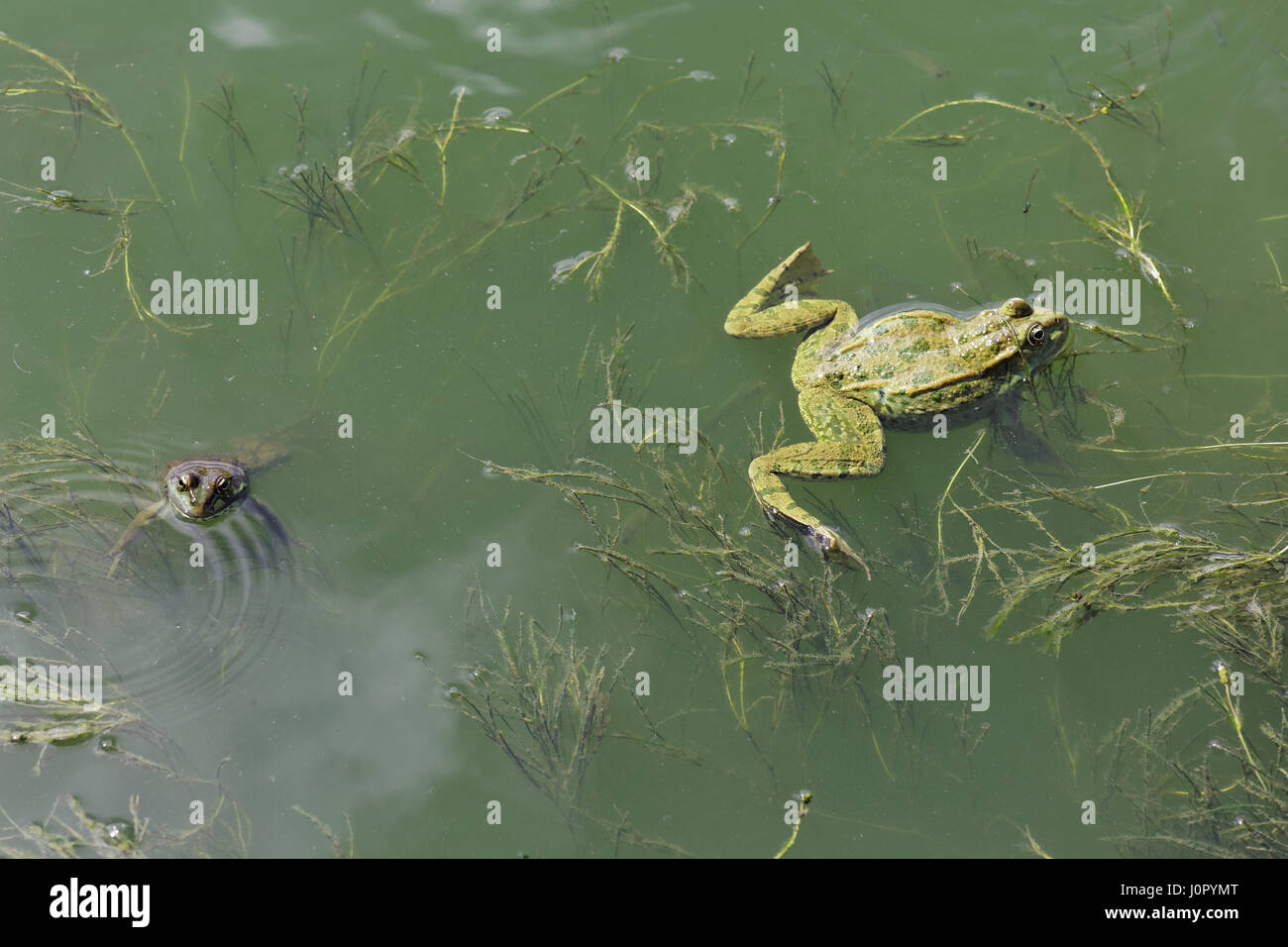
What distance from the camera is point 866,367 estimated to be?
6.39 metres

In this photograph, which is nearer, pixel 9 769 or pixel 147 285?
pixel 9 769

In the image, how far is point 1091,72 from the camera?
276 inches

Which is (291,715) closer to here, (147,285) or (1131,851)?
(147,285)

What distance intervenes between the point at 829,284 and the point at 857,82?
5.47 ft

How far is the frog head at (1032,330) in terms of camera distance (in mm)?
6227

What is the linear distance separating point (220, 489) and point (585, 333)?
9.59 ft

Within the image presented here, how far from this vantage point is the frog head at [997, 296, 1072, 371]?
6227 mm
